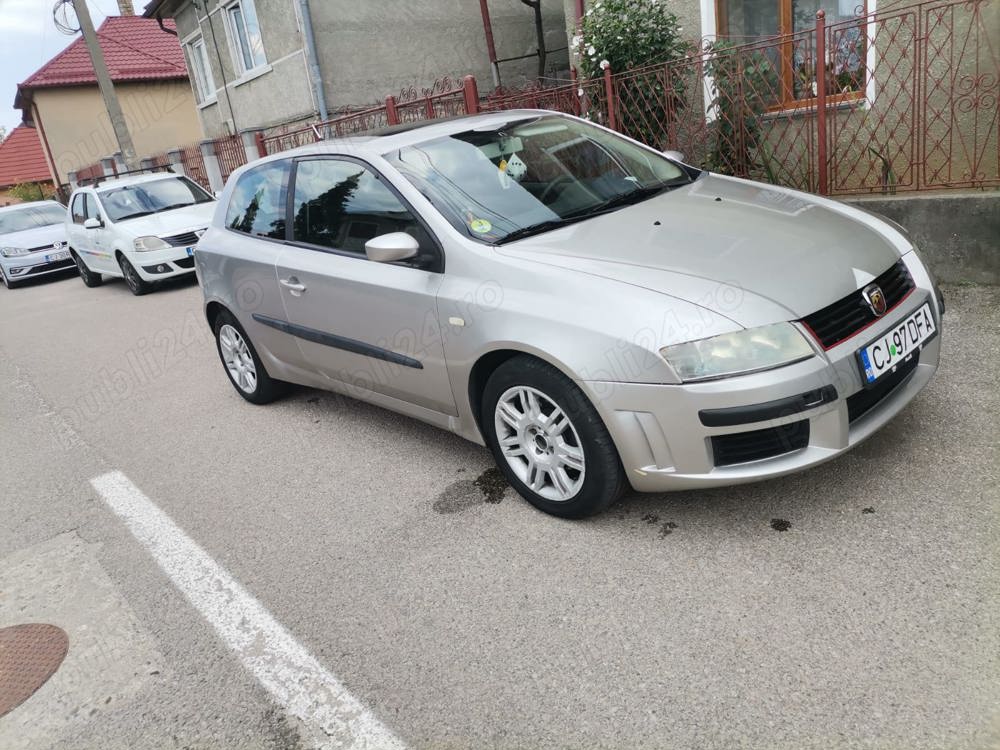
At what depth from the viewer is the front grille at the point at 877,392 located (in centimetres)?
287

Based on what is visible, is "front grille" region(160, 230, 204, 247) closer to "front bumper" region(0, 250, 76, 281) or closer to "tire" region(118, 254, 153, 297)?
"tire" region(118, 254, 153, 297)

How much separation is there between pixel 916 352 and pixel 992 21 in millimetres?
4549

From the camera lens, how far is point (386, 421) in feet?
15.7

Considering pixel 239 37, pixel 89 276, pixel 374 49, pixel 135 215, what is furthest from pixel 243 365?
pixel 239 37

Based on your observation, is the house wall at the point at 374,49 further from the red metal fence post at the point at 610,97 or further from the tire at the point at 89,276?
the red metal fence post at the point at 610,97

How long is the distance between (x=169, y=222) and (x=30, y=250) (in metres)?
5.12

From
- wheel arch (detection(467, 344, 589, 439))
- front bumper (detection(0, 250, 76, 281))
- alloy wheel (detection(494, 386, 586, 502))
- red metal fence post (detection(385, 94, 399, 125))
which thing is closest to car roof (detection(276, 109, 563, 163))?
wheel arch (detection(467, 344, 589, 439))

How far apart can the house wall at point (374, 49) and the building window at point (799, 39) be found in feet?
26.8

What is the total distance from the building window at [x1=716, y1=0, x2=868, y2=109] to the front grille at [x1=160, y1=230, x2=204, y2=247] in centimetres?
735

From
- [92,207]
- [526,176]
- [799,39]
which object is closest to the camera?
[526,176]

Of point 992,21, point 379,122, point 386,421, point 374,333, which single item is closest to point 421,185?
point 374,333

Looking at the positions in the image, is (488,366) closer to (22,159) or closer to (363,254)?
(363,254)

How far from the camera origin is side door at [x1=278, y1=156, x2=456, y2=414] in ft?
11.8

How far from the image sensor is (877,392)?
2.96m
